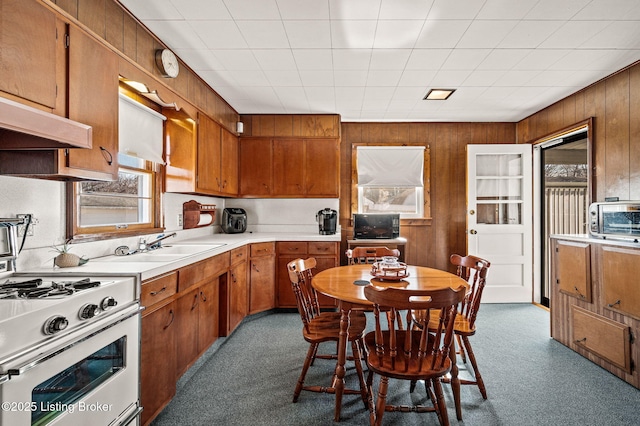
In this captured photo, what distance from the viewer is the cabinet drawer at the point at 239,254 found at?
3025 millimetres

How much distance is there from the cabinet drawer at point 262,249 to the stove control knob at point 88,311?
222 centimetres

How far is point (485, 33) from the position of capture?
7.55 ft

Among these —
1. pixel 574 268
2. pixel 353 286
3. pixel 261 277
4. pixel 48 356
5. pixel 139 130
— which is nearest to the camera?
pixel 48 356

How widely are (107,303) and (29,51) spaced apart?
113 centimetres

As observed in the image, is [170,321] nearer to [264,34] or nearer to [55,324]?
[55,324]

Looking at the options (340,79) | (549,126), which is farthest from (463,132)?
(340,79)

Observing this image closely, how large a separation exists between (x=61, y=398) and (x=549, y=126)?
4.90 m

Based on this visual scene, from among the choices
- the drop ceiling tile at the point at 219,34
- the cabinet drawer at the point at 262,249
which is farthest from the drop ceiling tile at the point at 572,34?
the cabinet drawer at the point at 262,249

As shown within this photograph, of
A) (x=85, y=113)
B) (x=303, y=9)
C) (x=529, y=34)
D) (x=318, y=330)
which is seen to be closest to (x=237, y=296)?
(x=318, y=330)

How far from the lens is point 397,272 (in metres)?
2.18

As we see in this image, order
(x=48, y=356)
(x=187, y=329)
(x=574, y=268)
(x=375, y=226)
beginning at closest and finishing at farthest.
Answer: (x=48, y=356) → (x=187, y=329) → (x=574, y=268) → (x=375, y=226)

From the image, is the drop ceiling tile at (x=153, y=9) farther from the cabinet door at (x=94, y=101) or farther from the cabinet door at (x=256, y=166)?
the cabinet door at (x=256, y=166)

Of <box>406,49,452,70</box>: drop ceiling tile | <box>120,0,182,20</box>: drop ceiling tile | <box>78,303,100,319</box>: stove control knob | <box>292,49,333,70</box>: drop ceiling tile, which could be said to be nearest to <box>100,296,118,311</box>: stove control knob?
<box>78,303,100,319</box>: stove control knob

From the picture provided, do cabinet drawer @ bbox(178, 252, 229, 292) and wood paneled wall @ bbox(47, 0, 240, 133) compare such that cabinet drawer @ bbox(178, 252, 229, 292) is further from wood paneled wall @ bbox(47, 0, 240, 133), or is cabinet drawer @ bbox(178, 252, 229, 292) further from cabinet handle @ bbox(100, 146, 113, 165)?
wood paneled wall @ bbox(47, 0, 240, 133)
